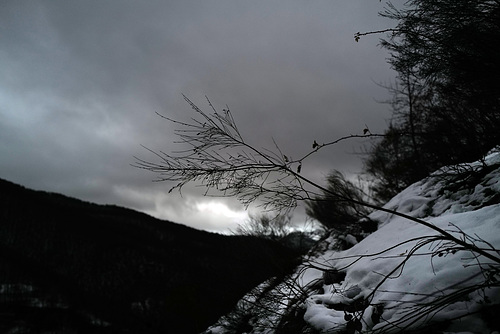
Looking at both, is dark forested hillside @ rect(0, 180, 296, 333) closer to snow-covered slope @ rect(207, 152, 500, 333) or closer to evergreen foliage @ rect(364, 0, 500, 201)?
snow-covered slope @ rect(207, 152, 500, 333)

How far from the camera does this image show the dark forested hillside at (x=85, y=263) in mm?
77062

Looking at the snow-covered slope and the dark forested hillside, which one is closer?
the snow-covered slope

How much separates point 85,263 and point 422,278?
112 meters

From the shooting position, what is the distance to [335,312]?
3.86 metres

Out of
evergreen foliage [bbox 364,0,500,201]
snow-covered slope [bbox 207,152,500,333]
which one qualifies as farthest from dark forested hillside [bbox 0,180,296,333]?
evergreen foliage [bbox 364,0,500,201]

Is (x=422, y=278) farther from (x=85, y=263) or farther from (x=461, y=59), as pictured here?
(x=85, y=263)

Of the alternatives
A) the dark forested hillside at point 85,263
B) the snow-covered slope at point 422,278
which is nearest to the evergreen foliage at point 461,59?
the snow-covered slope at point 422,278

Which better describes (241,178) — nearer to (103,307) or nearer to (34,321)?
A: (103,307)

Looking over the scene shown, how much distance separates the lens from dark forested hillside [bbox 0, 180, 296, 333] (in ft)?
253

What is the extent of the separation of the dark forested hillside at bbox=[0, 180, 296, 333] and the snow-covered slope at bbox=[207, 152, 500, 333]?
54881 millimetres

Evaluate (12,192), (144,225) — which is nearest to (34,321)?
(144,225)

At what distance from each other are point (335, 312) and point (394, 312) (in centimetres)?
115

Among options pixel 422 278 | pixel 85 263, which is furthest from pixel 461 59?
pixel 85 263

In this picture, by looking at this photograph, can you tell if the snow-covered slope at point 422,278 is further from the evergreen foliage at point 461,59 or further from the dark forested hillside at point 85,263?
the dark forested hillside at point 85,263
